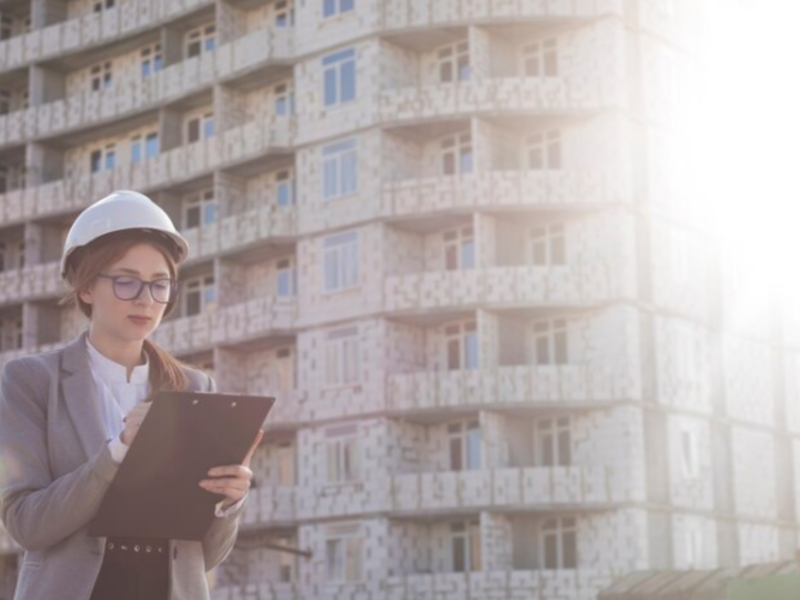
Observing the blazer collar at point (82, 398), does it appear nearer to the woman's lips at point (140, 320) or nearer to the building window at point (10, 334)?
the woman's lips at point (140, 320)

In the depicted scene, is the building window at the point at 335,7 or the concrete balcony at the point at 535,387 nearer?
the concrete balcony at the point at 535,387

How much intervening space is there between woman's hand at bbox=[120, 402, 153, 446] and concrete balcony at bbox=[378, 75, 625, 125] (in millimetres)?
44057

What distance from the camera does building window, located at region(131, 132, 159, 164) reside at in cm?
5856

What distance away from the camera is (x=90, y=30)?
5972cm

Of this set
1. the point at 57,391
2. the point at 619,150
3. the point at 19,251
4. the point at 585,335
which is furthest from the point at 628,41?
the point at 57,391

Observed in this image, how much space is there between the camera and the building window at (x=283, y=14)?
180 ft

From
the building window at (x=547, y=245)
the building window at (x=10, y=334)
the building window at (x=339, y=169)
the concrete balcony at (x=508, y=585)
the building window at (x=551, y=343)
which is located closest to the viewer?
the concrete balcony at (x=508, y=585)

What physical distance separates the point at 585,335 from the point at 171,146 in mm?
16667

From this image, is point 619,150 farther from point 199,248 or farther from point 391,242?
point 199,248

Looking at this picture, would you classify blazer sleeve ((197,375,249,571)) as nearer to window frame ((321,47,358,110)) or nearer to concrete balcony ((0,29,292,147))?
window frame ((321,47,358,110))

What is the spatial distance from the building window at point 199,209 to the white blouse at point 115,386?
167 feet

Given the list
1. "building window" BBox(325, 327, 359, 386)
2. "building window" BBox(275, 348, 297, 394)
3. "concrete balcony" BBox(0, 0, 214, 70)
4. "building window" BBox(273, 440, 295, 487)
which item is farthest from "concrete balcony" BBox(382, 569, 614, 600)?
Answer: "concrete balcony" BBox(0, 0, 214, 70)

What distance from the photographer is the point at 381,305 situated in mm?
48719

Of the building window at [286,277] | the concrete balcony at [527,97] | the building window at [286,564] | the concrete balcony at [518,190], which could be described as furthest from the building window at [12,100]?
the building window at [286,564]
